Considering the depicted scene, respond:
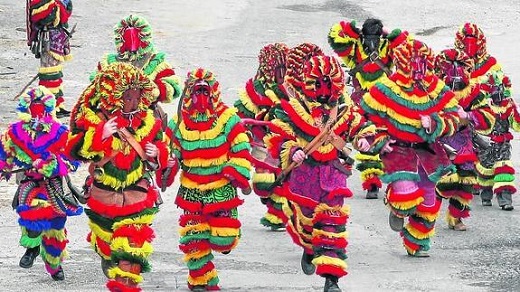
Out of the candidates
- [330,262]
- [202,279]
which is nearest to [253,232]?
[202,279]

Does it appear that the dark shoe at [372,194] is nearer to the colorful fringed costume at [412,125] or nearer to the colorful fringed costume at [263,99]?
the colorful fringed costume at [263,99]

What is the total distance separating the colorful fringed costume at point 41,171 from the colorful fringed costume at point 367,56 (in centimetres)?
461

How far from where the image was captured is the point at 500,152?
15.5 m

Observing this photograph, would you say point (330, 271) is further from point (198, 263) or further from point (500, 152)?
point (500, 152)

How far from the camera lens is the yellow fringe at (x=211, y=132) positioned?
1165 cm

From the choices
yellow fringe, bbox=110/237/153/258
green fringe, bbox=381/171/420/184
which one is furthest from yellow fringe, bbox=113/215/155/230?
green fringe, bbox=381/171/420/184

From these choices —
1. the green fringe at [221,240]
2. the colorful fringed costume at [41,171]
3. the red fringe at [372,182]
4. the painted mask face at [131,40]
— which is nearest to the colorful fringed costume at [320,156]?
the green fringe at [221,240]

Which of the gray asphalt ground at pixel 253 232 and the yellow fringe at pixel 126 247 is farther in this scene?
the gray asphalt ground at pixel 253 232

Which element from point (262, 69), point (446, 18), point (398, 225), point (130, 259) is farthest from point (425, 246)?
point (446, 18)

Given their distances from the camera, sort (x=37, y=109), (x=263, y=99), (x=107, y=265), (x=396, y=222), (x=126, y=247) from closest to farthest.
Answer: (x=126, y=247)
(x=107, y=265)
(x=37, y=109)
(x=396, y=222)
(x=263, y=99)

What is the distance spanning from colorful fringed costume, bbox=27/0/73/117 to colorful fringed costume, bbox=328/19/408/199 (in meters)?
5.17

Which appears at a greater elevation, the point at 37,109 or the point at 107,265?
the point at 37,109

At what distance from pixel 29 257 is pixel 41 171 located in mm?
878

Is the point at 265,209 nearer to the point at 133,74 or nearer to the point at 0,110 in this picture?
the point at 133,74
